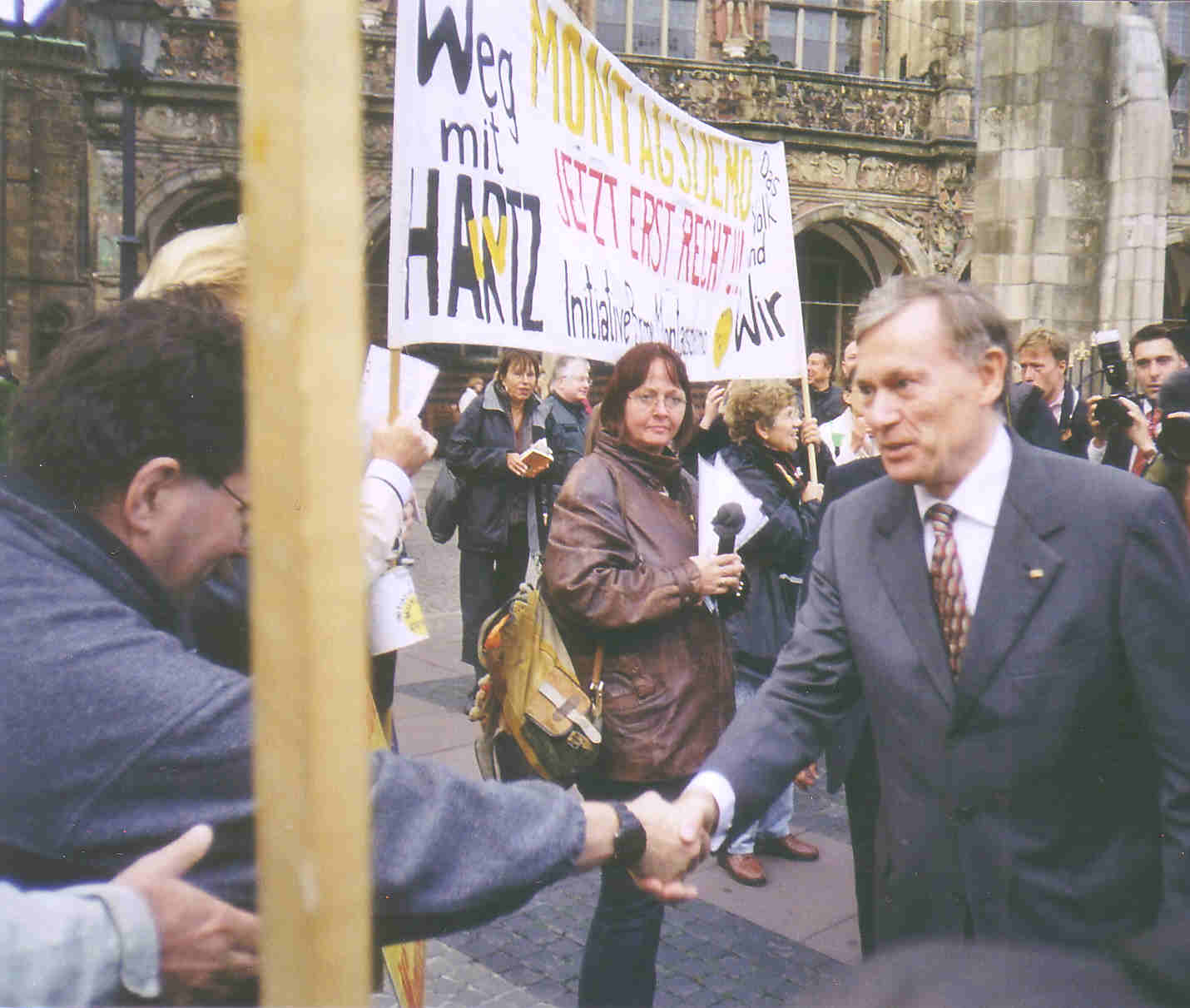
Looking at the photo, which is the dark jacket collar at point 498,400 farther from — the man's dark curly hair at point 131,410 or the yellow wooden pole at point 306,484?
the yellow wooden pole at point 306,484

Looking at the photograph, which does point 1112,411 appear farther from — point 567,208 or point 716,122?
point 716,122

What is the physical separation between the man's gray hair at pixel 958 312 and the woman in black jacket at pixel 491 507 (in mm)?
3832

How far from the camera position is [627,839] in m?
1.66

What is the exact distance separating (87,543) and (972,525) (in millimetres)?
1374

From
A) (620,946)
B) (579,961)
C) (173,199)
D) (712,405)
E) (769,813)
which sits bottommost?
(579,961)

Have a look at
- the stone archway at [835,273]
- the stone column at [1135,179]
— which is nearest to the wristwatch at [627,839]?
the stone column at [1135,179]

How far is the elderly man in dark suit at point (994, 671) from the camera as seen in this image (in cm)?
183

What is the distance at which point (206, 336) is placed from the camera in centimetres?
140

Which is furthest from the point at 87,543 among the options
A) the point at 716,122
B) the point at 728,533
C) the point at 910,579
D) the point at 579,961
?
the point at 716,122

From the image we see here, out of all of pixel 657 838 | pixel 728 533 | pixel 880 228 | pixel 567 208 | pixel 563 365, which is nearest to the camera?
pixel 657 838

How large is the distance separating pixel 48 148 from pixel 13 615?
2147 cm

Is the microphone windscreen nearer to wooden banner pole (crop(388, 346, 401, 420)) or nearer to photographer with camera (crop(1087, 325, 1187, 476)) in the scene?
wooden banner pole (crop(388, 346, 401, 420))

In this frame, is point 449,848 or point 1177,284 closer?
point 449,848

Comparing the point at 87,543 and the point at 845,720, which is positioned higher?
the point at 87,543
